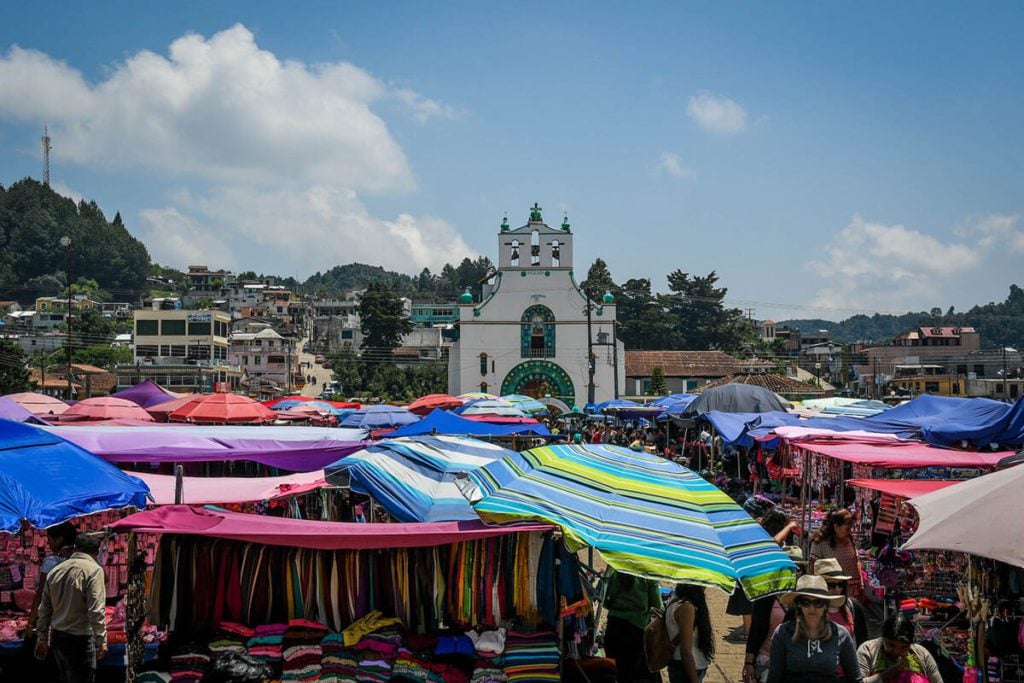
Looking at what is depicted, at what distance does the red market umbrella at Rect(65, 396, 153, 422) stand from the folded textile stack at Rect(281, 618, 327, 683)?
1271 centimetres

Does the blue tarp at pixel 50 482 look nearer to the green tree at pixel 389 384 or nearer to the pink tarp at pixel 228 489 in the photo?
the pink tarp at pixel 228 489

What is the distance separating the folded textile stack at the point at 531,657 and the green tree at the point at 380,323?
7125 cm

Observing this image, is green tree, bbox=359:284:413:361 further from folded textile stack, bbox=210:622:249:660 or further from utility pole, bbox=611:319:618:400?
folded textile stack, bbox=210:622:249:660

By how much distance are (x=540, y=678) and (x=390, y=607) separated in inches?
38.6

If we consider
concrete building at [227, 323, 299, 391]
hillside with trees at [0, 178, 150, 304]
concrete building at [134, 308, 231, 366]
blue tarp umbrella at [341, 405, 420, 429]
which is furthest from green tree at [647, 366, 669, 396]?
hillside with trees at [0, 178, 150, 304]

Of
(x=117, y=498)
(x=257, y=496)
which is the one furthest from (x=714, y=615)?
(x=117, y=498)

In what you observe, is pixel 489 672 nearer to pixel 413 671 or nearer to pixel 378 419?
pixel 413 671

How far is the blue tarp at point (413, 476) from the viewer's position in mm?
7344

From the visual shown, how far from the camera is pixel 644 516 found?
543 centimetres

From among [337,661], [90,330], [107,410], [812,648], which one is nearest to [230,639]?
[337,661]

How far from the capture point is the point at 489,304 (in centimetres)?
5241

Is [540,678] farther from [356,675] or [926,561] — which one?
[926,561]

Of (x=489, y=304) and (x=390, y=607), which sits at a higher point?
(x=489, y=304)

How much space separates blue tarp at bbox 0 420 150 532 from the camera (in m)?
6.04
